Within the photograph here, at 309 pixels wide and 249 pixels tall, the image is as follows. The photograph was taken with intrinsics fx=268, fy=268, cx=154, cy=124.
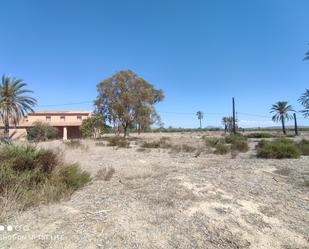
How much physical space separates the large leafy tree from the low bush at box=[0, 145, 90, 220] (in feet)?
96.5

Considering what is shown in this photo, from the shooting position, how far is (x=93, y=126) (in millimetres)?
40125

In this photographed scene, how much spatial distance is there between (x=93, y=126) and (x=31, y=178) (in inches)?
A: 1356

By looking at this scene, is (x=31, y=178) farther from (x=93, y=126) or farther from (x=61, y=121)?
(x=61, y=121)

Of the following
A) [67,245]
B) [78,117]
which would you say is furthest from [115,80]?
[67,245]

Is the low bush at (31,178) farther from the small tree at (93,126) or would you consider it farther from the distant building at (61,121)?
the distant building at (61,121)

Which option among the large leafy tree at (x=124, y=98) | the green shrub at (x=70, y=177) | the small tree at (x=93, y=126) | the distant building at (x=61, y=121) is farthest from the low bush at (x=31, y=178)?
the distant building at (x=61, y=121)

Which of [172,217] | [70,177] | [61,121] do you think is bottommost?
[172,217]

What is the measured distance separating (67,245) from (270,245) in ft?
10.5

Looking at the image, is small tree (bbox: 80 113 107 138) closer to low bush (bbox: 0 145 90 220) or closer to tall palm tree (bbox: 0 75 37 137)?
tall palm tree (bbox: 0 75 37 137)

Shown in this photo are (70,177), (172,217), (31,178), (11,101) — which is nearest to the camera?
(172,217)

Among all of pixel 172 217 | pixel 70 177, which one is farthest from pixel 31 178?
pixel 172 217

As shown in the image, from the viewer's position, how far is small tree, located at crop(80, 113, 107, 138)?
129ft

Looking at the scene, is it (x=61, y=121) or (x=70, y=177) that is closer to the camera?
(x=70, y=177)

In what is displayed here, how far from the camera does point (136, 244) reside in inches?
164
